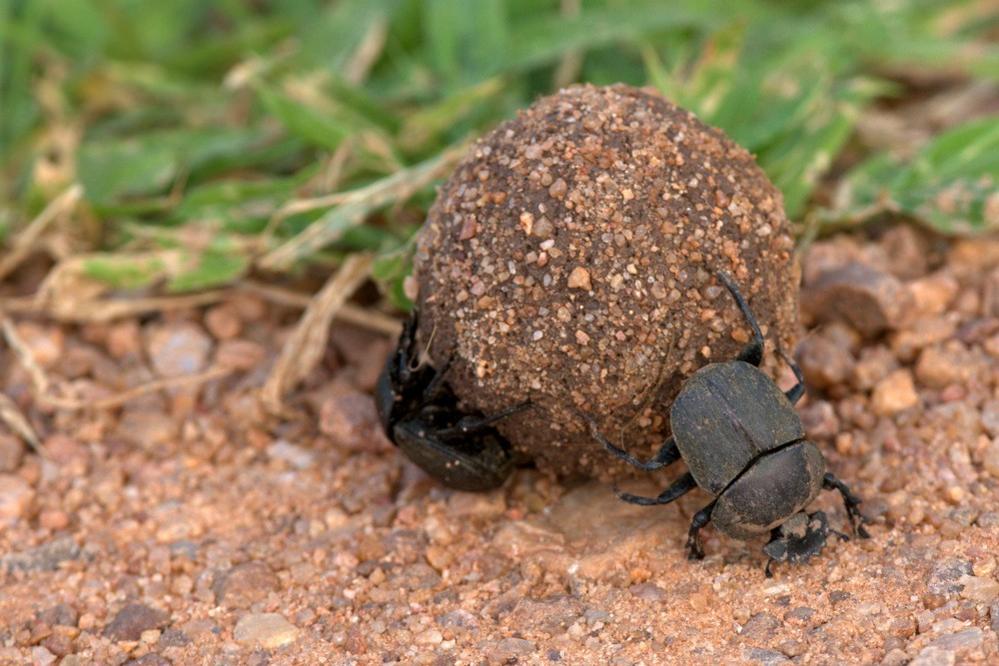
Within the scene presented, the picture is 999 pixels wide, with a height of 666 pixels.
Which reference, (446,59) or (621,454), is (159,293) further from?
(621,454)

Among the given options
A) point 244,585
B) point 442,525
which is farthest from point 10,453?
point 442,525

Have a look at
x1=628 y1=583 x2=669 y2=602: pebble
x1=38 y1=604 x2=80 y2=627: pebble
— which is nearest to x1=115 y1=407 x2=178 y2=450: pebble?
x1=38 y1=604 x2=80 y2=627: pebble

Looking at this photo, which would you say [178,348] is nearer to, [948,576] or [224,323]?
[224,323]

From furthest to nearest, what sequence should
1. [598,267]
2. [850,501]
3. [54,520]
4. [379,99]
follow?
[379,99], [54,520], [850,501], [598,267]

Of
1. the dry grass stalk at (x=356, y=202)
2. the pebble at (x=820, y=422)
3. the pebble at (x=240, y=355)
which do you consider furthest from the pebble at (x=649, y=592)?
the pebble at (x=240, y=355)

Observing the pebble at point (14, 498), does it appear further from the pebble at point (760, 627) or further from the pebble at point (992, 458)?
Result: the pebble at point (992, 458)

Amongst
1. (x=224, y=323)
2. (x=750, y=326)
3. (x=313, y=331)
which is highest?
(x=750, y=326)
